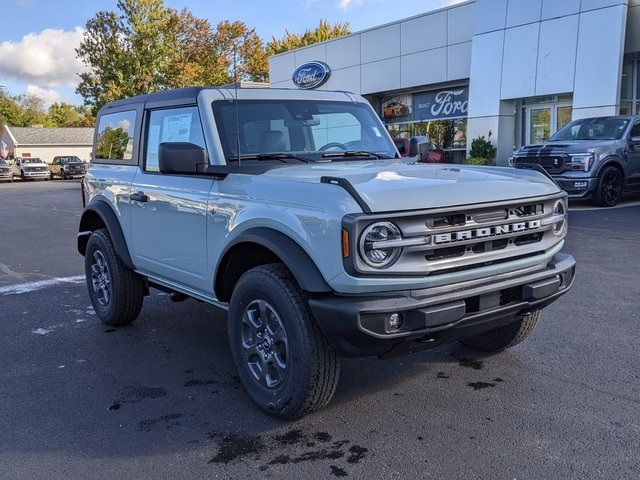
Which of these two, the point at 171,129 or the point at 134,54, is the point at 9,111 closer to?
the point at 134,54

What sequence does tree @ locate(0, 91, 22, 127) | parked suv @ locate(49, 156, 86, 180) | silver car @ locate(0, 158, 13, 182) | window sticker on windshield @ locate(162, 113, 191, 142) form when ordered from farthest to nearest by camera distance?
tree @ locate(0, 91, 22, 127), parked suv @ locate(49, 156, 86, 180), silver car @ locate(0, 158, 13, 182), window sticker on windshield @ locate(162, 113, 191, 142)

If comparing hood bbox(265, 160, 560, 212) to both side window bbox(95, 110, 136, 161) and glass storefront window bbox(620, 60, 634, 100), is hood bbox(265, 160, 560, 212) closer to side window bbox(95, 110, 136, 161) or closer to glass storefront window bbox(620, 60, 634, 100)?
side window bbox(95, 110, 136, 161)

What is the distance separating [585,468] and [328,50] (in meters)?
26.4

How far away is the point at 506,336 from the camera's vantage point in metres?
4.45

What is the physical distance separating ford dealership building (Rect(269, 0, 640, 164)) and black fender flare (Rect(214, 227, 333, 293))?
54.4 feet

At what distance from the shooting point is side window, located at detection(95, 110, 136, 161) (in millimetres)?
5305

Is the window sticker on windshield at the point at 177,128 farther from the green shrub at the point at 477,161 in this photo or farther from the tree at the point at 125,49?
the tree at the point at 125,49

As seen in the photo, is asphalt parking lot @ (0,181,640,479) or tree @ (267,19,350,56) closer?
asphalt parking lot @ (0,181,640,479)

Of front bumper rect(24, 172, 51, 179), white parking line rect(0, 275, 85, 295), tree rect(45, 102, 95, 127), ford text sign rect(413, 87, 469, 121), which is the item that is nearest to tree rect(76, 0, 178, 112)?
front bumper rect(24, 172, 51, 179)

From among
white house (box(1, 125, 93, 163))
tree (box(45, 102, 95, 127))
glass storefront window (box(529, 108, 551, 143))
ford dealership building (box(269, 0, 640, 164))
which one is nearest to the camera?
ford dealership building (box(269, 0, 640, 164))

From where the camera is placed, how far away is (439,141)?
2444 centimetres

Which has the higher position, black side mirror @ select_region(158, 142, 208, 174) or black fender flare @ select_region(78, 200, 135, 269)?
black side mirror @ select_region(158, 142, 208, 174)

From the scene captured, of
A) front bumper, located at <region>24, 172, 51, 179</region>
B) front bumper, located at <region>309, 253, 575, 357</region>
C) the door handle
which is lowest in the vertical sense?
front bumper, located at <region>24, 172, 51, 179</region>

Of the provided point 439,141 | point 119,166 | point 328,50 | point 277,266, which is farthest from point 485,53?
point 277,266
